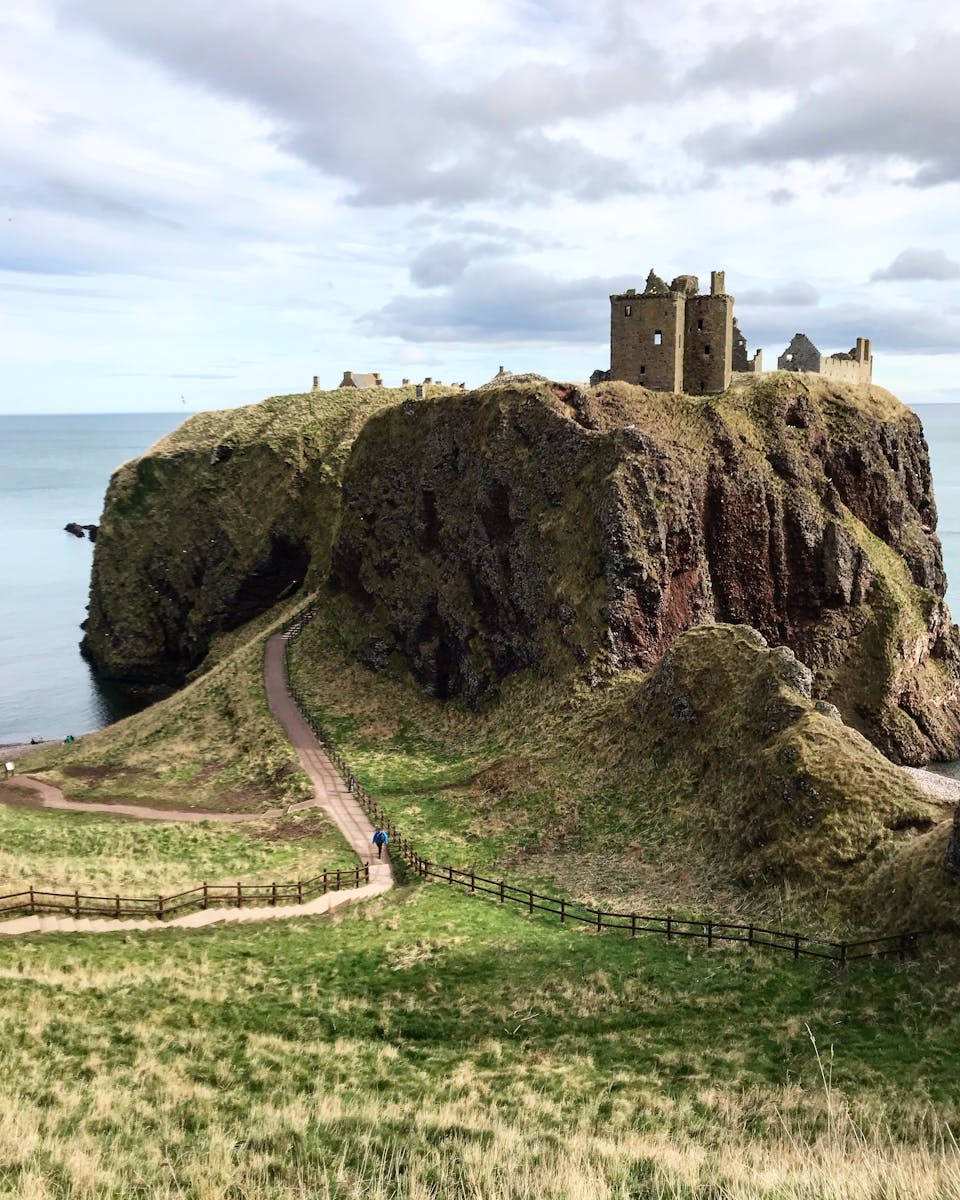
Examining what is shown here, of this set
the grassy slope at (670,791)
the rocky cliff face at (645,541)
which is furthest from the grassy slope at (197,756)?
the rocky cliff face at (645,541)

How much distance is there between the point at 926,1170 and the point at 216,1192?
10.9 metres

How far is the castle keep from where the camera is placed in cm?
6397

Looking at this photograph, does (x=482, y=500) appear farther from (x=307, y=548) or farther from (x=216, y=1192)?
(x=216, y=1192)

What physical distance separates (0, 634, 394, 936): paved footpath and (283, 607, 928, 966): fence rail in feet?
3.89

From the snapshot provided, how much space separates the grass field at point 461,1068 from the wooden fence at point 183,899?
2022 mm

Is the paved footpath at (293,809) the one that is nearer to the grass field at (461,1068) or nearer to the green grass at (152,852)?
the green grass at (152,852)

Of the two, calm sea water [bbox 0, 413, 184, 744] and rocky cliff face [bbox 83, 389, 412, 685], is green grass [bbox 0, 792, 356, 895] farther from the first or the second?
rocky cliff face [bbox 83, 389, 412, 685]

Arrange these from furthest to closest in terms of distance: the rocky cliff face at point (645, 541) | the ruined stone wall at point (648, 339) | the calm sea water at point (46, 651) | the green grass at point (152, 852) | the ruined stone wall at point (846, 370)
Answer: the calm sea water at point (46, 651) < the ruined stone wall at point (846, 370) < the ruined stone wall at point (648, 339) < the rocky cliff face at point (645, 541) < the green grass at point (152, 852)

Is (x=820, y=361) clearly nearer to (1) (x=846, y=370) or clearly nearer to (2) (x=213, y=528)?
(1) (x=846, y=370)

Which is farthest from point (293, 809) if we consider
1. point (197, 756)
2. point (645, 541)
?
point (645, 541)

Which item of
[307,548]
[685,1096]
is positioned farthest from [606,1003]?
[307,548]

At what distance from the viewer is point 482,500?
58.9 meters

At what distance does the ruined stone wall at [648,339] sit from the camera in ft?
209

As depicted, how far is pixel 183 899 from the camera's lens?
3238cm
